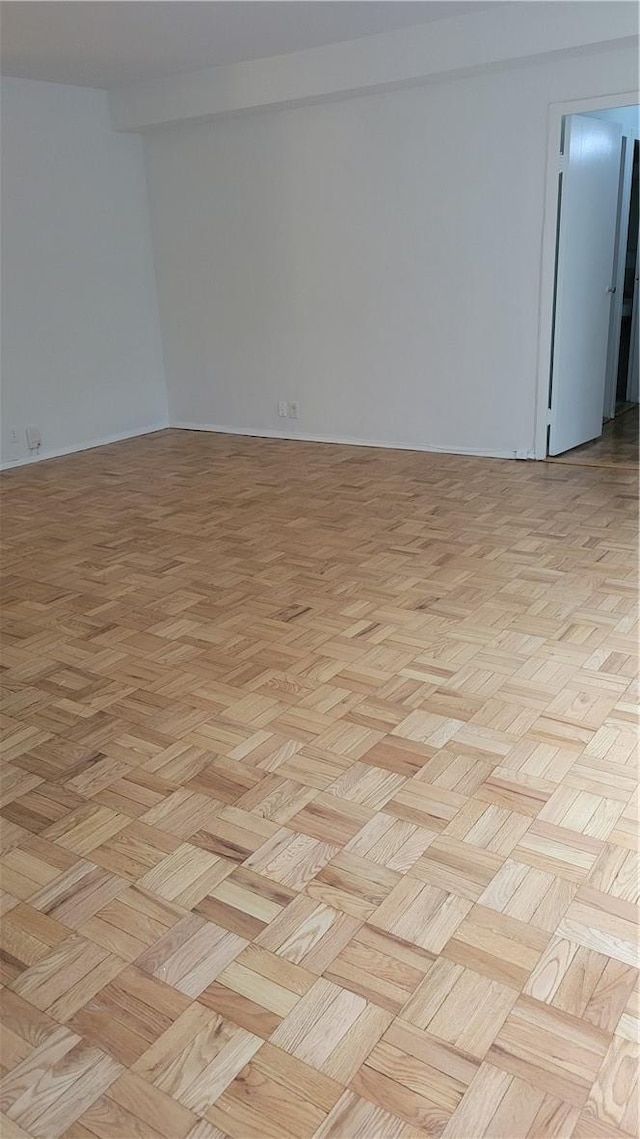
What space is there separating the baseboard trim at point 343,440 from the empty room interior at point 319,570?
26 mm

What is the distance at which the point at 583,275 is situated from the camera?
496 cm

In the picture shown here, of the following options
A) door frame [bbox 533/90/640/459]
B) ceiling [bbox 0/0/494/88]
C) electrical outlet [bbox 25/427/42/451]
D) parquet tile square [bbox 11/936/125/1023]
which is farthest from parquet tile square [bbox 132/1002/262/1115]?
electrical outlet [bbox 25/427/42/451]

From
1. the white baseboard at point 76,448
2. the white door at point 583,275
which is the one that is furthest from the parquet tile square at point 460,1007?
the white baseboard at point 76,448

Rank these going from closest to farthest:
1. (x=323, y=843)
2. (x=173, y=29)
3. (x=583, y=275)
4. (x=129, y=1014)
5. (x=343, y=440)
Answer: (x=129, y=1014) → (x=323, y=843) → (x=173, y=29) → (x=583, y=275) → (x=343, y=440)

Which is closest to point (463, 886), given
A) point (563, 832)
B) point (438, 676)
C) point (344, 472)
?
point (563, 832)

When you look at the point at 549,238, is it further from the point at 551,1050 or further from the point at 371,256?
the point at 551,1050

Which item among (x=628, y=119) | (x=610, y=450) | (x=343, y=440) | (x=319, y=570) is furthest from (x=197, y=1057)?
(x=628, y=119)

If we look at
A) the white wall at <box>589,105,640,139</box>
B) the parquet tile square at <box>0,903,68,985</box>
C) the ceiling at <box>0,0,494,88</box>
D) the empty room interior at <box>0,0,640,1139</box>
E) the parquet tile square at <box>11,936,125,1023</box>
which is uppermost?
the ceiling at <box>0,0,494,88</box>

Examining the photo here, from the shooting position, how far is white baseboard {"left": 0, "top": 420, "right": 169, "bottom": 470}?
5.64m

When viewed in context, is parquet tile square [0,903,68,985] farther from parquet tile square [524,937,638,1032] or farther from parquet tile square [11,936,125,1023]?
parquet tile square [524,937,638,1032]

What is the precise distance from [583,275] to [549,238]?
A: 1.22 ft

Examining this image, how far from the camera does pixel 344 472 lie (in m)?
5.09

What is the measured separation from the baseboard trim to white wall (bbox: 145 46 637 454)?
3 cm

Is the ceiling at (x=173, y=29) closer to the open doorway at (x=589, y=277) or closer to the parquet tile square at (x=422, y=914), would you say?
the open doorway at (x=589, y=277)
